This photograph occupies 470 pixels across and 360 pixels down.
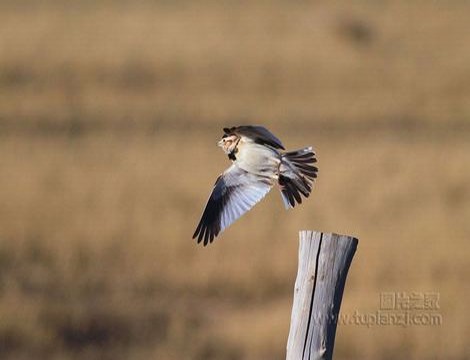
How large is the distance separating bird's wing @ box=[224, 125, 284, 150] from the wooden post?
5.64 feet

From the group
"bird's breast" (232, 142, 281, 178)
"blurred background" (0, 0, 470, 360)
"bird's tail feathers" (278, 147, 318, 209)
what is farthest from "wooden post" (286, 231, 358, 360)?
"blurred background" (0, 0, 470, 360)

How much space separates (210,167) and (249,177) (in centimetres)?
601

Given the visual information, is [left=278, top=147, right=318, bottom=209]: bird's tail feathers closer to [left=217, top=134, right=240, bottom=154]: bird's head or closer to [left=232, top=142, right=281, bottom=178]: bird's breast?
[left=232, top=142, right=281, bottom=178]: bird's breast

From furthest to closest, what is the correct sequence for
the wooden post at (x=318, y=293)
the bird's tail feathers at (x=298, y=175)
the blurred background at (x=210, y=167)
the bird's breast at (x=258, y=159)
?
1. the blurred background at (x=210, y=167)
2. the bird's tail feathers at (x=298, y=175)
3. the bird's breast at (x=258, y=159)
4. the wooden post at (x=318, y=293)

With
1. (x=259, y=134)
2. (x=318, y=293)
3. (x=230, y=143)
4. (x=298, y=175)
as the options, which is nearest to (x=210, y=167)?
(x=298, y=175)

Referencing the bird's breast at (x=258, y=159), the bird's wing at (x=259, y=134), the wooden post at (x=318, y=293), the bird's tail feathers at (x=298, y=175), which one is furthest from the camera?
the bird's tail feathers at (x=298, y=175)

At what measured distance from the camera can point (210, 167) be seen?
42.6 ft

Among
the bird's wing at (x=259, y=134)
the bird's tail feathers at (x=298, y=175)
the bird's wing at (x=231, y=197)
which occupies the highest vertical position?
the bird's wing at (x=259, y=134)

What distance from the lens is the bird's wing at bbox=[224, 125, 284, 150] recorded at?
21.9ft

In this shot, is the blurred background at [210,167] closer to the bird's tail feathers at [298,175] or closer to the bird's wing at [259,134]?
the bird's tail feathers at [298,175]

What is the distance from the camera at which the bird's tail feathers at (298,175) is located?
7016mm

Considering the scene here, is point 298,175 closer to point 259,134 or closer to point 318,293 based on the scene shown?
point 259,134

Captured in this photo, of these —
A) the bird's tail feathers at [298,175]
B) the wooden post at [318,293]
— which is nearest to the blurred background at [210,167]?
the bird's tail feathers at [298,175]

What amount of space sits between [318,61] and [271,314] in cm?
662
